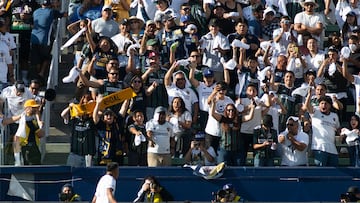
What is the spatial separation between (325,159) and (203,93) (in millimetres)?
2313

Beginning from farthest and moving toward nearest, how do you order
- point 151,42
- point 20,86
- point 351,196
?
point 151,42
point 20,86
point 351,196

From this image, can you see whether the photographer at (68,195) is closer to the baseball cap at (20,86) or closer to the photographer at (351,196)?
the baseball cap at (20,86)

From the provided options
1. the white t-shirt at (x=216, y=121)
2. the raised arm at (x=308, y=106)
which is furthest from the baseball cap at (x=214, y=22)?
the raised arm at (x=308, y=106)

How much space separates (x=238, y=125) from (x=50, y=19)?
15.3ft

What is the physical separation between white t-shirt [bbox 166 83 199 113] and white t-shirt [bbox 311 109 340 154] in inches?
78.7

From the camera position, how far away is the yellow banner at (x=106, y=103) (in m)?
27.3

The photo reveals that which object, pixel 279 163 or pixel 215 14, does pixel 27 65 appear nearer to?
pixel 215 14

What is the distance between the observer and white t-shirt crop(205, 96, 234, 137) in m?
27.5

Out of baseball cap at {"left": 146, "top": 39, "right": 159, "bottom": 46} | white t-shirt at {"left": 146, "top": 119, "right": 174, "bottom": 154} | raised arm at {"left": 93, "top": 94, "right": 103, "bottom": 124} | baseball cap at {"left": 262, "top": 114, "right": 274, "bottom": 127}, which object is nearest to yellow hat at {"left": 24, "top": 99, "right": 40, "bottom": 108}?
raised arm at {"left": 93, "top": 94, "right": 103, "bottom": 124}

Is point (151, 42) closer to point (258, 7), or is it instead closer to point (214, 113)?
point (214, 113)

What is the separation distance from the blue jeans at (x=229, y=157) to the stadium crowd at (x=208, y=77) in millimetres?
16

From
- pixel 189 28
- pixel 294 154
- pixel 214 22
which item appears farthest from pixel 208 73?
pixel 294 154

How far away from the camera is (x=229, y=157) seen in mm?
27500

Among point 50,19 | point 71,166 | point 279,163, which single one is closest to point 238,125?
point 279,163
